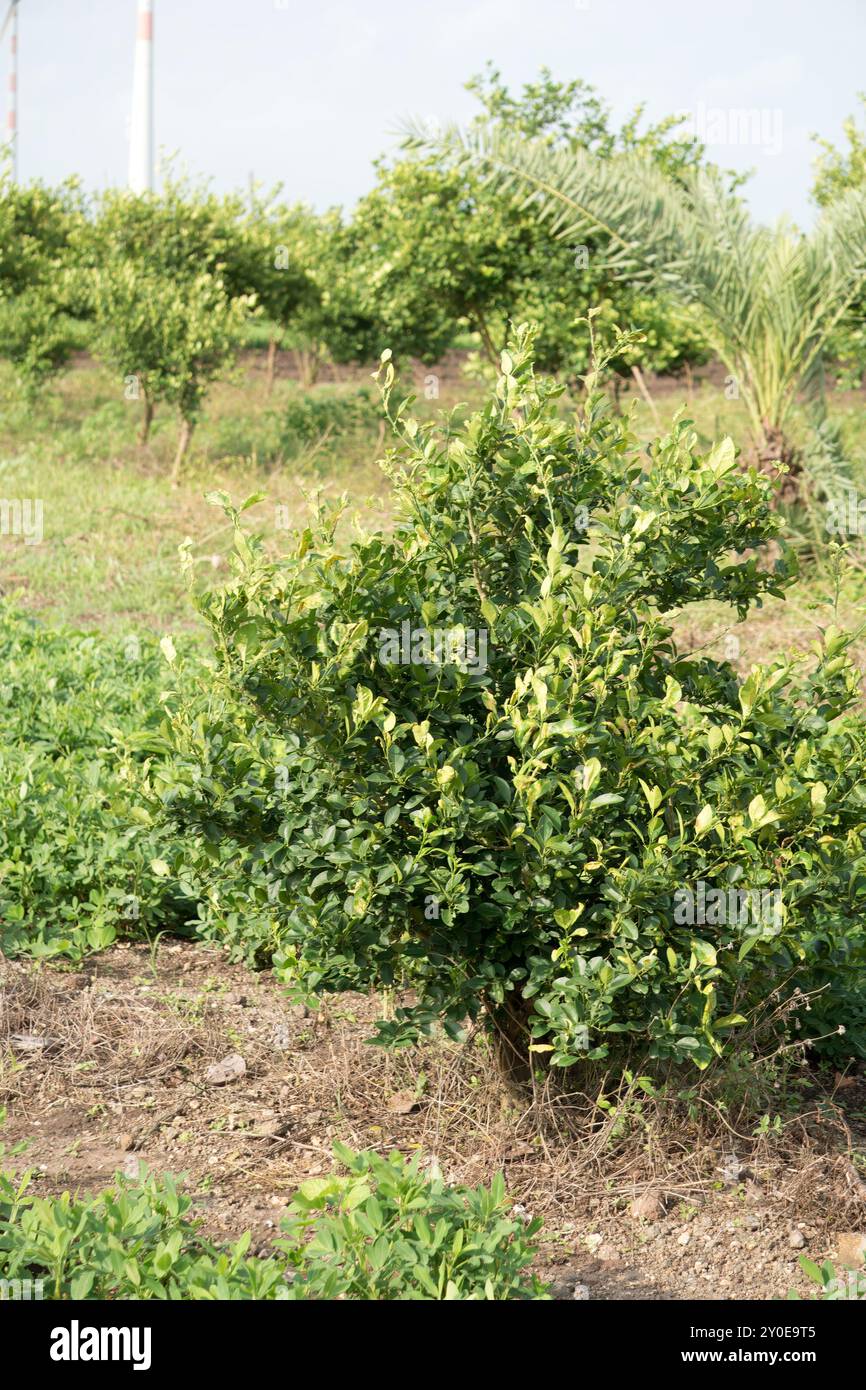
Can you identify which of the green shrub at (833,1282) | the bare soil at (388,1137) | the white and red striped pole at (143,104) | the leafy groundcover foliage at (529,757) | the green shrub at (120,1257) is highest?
the white and red striped pole at (143,104)

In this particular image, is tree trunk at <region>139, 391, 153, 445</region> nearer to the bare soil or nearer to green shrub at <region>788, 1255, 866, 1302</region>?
the bare soil

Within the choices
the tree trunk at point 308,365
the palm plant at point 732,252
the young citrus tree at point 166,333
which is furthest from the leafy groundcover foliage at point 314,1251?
the tree trunk at point 308,365

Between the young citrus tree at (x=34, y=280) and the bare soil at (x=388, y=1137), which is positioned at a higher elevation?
the young citrus tree at (x=34, y=280)

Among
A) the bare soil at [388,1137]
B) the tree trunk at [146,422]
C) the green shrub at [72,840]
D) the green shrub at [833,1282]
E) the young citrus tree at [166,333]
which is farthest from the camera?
the tree trunk at [146,422]

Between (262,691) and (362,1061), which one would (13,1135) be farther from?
(262,691)

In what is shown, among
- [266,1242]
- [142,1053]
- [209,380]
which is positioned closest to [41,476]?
[209,380]

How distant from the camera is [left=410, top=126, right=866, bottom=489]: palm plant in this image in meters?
8.53

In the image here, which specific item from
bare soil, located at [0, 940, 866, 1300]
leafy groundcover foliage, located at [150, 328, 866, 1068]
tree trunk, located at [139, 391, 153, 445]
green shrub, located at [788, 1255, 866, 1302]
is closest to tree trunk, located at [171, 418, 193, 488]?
tree trunk, located at [139, 391, 153, 445]

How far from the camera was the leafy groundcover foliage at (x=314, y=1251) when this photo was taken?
83.6 inches

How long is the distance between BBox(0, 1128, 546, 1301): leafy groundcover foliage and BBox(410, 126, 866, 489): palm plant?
7321 millimetres

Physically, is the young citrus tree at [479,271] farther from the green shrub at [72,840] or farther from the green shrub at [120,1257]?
the green shrub at [120,1257]

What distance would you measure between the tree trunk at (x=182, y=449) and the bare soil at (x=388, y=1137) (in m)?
8.77
